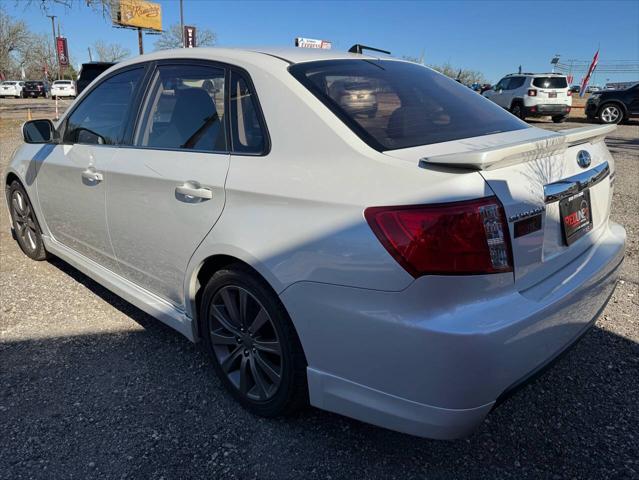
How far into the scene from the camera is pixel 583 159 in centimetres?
219

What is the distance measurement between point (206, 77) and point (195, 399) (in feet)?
5.56

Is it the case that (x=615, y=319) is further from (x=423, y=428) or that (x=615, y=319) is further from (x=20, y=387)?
(x=20, y=387)

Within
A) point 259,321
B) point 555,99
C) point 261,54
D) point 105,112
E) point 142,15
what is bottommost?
point 259,321

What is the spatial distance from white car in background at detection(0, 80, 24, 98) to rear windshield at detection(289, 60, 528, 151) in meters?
57.3

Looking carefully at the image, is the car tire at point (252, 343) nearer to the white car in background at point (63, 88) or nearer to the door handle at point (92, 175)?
the door handle at point (92, 175)

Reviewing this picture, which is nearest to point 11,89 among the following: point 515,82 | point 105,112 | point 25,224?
point 515,82

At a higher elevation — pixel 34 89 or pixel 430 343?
pixel 430 343

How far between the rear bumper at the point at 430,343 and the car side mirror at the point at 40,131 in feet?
8.92

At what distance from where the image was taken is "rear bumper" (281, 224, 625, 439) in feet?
5.43

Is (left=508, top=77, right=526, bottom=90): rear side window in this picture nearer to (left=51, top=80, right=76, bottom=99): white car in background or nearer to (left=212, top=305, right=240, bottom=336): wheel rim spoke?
(left=212, top=305, right=240, bottom=336): wheel rim spoke

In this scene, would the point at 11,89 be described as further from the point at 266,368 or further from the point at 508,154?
the point at 508,154

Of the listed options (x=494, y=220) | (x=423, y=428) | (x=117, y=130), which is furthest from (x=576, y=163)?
(x=117, y=130)

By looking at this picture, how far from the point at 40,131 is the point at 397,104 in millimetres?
→ 2828

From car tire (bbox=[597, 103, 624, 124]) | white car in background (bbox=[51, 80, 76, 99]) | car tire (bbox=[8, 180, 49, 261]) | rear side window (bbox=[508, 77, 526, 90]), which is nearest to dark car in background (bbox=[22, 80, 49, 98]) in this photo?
white car in background (bbox=[51, 80, 76, 99])
